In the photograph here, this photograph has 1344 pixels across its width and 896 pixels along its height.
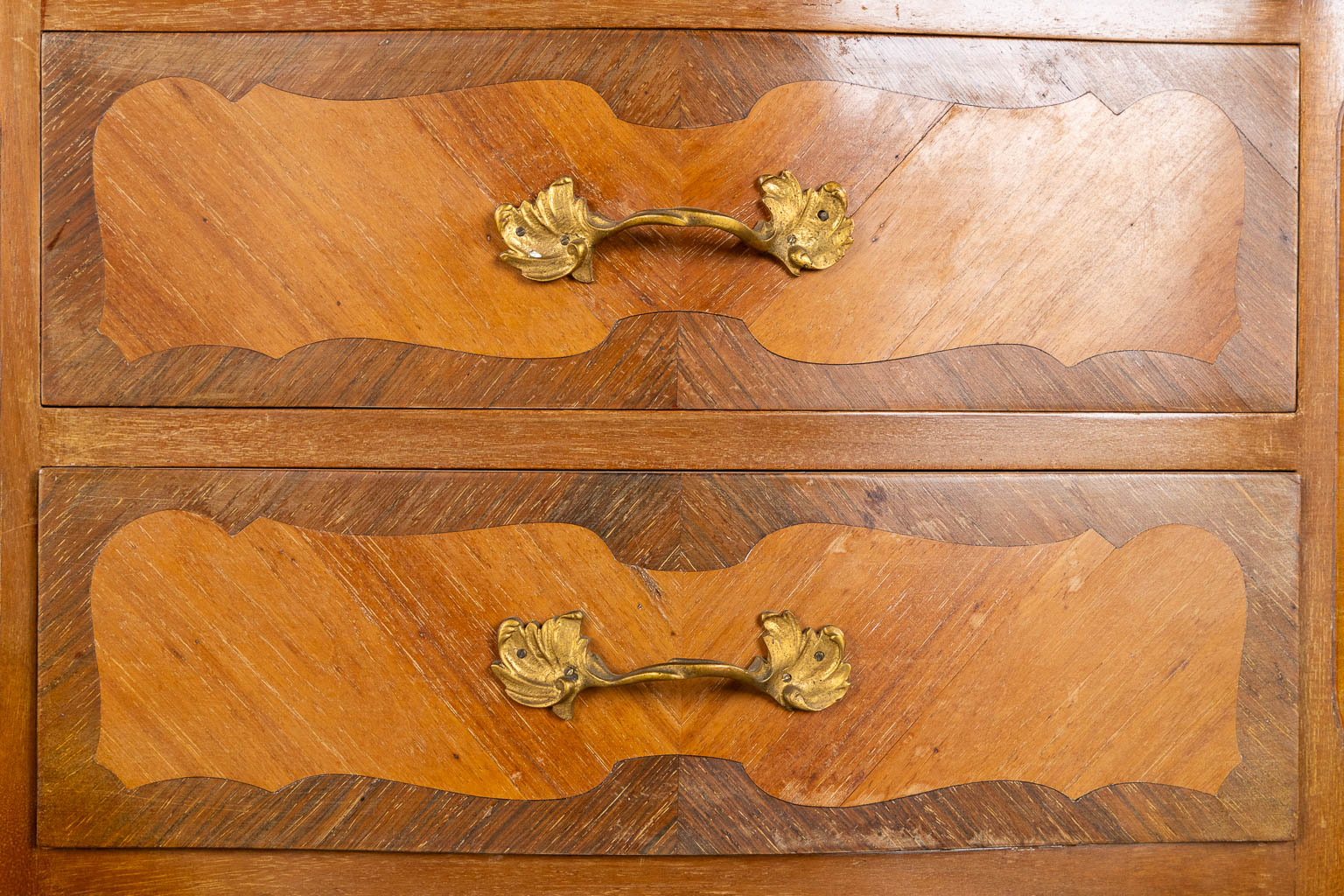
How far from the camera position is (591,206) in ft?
1.60

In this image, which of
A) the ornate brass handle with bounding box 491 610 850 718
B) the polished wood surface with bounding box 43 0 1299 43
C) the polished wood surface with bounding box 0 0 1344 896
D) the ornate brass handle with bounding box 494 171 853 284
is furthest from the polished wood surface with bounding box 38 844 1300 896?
the polished wood surface with bounding box 43 0 1299 43

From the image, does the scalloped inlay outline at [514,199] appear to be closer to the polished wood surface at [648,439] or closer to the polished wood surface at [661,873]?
the polished wood surface at [648,439]

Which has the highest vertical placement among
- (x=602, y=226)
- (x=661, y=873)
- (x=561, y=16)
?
(x=561, y=16)

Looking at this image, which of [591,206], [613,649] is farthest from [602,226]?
[613,649]

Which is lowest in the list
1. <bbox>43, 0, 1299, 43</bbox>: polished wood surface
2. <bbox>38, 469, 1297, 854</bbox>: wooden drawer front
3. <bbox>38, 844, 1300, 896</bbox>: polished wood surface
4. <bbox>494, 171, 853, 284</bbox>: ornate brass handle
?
<bbox>38, 844, 1300, 896</bbox>: polished wood surface

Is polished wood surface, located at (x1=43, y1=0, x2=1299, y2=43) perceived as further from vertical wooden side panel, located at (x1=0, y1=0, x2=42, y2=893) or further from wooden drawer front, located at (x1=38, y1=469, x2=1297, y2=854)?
wooden drawer front, located at (x1=38, y1=469, x2=1297, y2=854)

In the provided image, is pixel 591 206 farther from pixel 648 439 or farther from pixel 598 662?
pixel 598 662

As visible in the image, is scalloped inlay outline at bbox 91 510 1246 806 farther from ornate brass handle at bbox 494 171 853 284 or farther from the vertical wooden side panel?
ornate brass handle at bbox 494 171 853 284

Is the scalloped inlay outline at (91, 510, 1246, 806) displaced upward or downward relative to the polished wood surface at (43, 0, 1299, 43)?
downward

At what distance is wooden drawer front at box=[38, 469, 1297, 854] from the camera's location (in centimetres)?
49

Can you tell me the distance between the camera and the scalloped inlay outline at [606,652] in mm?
487

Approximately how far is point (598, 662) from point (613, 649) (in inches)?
0.6

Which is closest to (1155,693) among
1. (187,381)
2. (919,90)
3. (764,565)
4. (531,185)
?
(764,565)

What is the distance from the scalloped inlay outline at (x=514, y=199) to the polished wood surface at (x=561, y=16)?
0.04 meters
